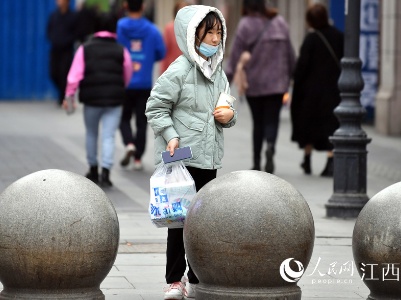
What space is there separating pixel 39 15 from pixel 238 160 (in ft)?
36.0

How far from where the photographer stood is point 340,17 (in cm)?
2344

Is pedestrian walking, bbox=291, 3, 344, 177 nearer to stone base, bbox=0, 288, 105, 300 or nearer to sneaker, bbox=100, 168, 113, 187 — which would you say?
sneaker, bbox=100, 168, 113, 187

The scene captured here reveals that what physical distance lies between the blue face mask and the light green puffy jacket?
56mm

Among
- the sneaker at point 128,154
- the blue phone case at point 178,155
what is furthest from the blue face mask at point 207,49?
the sneaker at point 128,154

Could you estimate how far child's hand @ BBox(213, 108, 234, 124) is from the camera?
298 inches

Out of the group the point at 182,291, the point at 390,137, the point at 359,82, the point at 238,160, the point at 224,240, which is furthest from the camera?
the point at 390,137

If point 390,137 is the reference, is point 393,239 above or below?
above

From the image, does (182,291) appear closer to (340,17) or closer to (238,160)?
(238,160)

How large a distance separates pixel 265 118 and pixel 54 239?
788cm

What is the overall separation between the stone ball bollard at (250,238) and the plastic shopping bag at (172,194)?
527 millimetres

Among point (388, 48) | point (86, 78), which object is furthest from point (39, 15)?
point (86, 78)

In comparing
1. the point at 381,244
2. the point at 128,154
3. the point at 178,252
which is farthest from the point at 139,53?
the point at 381,244

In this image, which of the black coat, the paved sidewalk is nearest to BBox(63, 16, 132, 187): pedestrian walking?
the paved sidewalk

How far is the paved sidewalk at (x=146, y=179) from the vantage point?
8.15m
